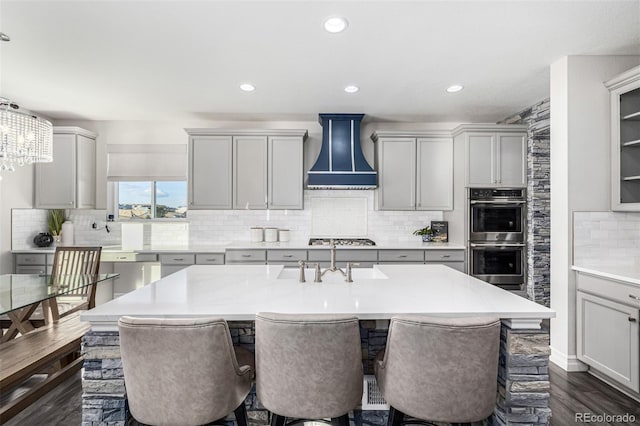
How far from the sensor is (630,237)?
292cm

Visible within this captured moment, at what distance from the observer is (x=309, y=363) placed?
52.4 inches

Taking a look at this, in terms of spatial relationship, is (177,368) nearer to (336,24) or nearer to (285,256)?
(336,24)

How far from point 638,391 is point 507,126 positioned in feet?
10.00

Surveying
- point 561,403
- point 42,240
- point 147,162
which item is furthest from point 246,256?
point 561,403

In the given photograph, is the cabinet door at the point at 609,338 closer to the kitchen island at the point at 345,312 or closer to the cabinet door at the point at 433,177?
the kitchen island at the point at 345,312

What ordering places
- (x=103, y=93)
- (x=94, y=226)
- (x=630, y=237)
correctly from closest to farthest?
(x=630, y=237) → (x=103, y=93) → (x=94, y=226)

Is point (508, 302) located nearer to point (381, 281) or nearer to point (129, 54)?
point (381, 281)

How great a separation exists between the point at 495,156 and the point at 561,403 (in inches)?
113

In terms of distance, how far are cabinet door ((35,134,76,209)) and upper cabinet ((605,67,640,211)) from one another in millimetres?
6061

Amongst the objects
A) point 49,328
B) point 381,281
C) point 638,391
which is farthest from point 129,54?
point 638,391

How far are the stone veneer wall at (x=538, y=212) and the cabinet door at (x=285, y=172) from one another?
9.64ft

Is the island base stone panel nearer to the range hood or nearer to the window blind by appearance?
the range hood

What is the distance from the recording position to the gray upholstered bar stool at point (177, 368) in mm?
1309

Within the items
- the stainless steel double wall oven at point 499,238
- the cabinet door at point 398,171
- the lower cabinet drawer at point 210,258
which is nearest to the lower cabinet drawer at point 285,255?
the lower cabinet drawer at point 210,258
